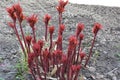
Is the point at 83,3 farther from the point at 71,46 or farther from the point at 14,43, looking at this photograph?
the point at 71,46

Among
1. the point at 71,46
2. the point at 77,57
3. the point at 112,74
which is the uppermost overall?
the point at 71,46

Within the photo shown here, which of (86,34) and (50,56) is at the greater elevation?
(50,56)

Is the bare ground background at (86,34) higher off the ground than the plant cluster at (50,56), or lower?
lower

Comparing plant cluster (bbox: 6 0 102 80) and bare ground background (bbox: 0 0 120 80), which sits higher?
plant cluster (bbox: 6 0 102 80)

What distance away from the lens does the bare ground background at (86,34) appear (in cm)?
405

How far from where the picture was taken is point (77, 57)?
12.4 ft

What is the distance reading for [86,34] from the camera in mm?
4988

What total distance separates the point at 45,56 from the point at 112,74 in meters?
1.01

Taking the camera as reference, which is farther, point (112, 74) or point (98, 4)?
point (98, 4)

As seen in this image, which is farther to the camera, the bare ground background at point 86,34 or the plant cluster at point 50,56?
the bare ground background at point 86,34

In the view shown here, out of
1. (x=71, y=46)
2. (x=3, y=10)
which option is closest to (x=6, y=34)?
(x=3, y=10)

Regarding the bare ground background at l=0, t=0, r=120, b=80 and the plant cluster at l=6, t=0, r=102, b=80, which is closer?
the plant cluster at l=6, t=0, r=102, b=80

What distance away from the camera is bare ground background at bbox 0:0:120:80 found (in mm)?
4051

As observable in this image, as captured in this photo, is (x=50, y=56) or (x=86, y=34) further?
(x=86, y=34)
